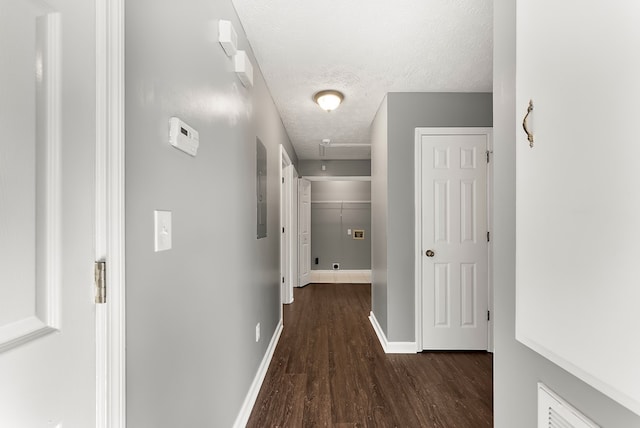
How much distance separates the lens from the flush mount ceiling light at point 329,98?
293 cm

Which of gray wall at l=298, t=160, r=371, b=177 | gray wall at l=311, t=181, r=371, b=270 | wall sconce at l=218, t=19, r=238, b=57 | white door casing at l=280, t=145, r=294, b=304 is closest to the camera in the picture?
wall sconce at l=218, t=19, r=238, b=57

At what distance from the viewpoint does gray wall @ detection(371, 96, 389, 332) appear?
3.09 m

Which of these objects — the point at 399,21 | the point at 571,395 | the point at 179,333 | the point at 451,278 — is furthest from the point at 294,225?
the point at 571,395

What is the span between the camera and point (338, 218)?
689 centimetres

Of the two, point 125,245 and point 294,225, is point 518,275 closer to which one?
point 125,245

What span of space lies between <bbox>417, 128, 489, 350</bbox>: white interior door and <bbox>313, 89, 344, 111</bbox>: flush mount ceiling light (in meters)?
0.98

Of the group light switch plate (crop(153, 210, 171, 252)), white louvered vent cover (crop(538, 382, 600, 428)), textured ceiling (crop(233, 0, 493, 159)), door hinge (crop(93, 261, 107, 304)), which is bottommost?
white louvered vent cover (crop(538, 382, 600, 428))

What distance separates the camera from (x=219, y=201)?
152 centimetres

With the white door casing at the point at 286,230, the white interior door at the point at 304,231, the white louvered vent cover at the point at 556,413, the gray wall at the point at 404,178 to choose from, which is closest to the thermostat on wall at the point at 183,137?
the white louvered vent cover at the point at 556,413

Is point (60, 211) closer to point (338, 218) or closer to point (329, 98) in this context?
point (329, 98)

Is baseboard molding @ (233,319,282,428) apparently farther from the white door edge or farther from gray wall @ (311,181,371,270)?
gray wall @ (311,181,371,270)

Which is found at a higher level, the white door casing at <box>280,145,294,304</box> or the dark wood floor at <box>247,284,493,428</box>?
the white door casing at <box>280,145,294,304</box>

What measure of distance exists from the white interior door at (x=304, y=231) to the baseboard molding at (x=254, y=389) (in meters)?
2.79

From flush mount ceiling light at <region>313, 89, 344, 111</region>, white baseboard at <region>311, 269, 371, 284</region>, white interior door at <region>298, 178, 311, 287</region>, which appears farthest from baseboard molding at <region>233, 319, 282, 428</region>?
white baseboard at <region>311, 269, 371, 284</region>
